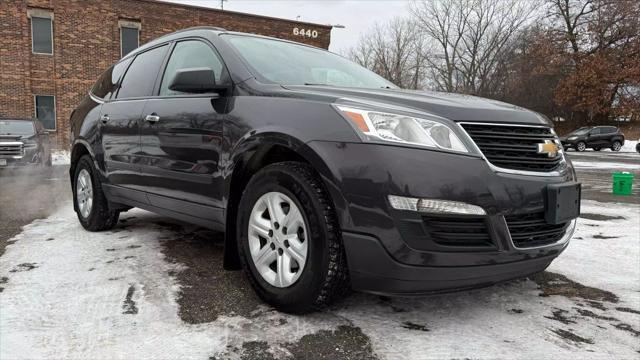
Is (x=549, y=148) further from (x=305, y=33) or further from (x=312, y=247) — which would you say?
(x=305, y=33)

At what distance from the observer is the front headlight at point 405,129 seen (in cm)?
228

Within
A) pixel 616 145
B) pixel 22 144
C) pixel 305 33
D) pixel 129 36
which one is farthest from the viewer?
pixel 616 145

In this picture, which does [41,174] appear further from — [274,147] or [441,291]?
[441,291]

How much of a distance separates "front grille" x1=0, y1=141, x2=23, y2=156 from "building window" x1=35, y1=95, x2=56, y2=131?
10285mm

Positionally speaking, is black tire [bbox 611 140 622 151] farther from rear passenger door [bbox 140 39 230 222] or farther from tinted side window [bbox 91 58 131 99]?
rear passenger door [bbox 140 39 230 222]

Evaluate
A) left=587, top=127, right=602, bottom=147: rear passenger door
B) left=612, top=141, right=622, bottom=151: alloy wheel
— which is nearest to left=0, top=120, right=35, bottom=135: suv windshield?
left=587, top=127, right=602, bottom=147: rear passenger door

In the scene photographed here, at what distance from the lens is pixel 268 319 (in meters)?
2.55

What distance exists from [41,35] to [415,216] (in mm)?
22277

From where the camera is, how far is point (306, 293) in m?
2.43

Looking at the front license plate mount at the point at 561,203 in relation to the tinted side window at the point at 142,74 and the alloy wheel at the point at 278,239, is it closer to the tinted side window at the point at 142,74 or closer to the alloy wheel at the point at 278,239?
the alloy wheel at the point at 278,239

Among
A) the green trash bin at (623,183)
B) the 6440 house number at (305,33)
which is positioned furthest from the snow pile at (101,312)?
the 6440 house number at (305,33)

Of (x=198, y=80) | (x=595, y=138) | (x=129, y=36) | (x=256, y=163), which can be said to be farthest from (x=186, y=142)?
(x=595, y=138)

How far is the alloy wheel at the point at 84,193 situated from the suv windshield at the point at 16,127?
8411 millimetres

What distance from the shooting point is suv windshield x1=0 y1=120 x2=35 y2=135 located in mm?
11747
